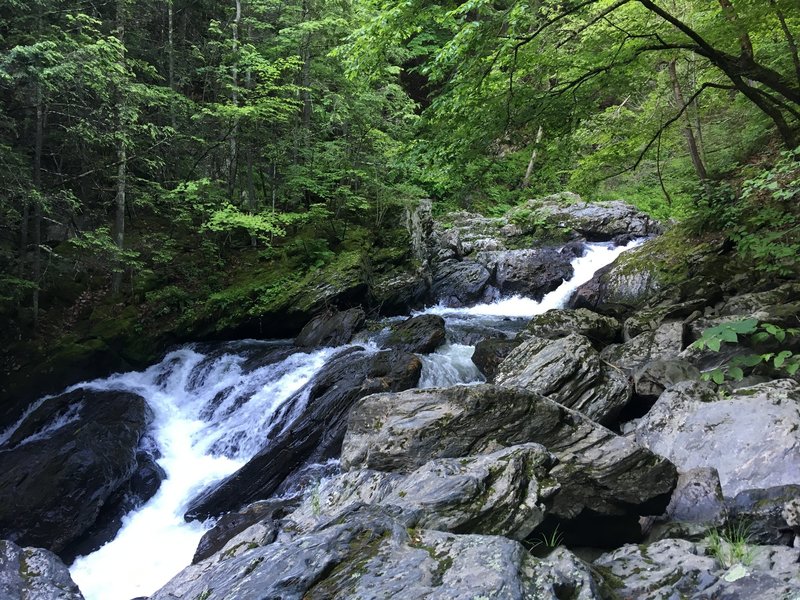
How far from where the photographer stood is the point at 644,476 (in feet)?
14.7

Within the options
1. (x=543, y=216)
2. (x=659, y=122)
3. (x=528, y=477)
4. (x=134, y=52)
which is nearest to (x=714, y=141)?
(x=543, y=216)

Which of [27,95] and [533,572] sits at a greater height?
[27,95]

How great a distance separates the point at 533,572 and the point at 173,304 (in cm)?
1163

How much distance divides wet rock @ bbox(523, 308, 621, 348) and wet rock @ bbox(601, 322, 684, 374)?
1.11 meters

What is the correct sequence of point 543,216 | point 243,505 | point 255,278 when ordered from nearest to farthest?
point 243,505
point 255,278
point 543,216

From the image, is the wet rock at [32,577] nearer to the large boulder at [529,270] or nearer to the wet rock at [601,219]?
the large boulder at [529,270]

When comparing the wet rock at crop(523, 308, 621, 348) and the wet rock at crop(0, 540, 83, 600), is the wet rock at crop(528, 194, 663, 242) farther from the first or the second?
the wet rock at crop(0, 540, 83, 600)

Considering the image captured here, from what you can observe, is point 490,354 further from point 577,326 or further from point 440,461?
point 440,461

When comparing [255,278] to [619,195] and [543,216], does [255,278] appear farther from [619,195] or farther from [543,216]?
[619,195]

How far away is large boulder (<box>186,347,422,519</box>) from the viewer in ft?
24.7

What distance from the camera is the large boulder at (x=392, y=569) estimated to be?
7.92 ft

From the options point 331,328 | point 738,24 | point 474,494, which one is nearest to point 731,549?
point 474,494

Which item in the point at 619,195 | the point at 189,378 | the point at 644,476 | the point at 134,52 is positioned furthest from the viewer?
the point at 619,195

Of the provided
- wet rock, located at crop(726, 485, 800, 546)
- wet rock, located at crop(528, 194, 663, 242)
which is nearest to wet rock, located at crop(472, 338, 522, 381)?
wet rock, located at crop(726, 485, 800, 546)
